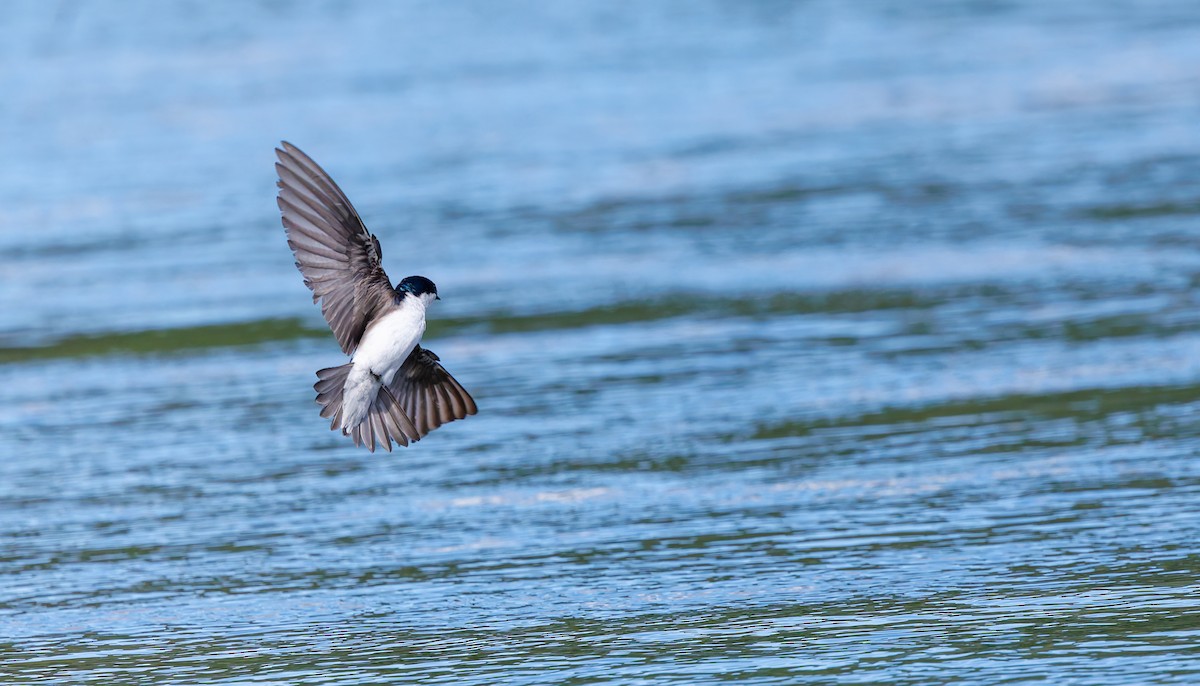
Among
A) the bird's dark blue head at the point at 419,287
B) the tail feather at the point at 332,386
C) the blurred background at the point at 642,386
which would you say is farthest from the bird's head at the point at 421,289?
the blurred background at the point at 642,386

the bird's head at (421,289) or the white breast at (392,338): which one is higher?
the bird's head at (421,289)

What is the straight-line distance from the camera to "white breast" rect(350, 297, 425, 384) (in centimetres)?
596

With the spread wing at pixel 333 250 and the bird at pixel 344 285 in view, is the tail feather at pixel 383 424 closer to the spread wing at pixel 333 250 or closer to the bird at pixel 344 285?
the bird at pixel 344 285

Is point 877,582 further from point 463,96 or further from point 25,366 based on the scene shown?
point 463,96

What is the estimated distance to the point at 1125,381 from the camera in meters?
8.28

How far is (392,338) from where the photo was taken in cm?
598

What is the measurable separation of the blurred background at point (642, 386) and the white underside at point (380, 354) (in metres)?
0.53

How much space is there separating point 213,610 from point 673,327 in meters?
4.16

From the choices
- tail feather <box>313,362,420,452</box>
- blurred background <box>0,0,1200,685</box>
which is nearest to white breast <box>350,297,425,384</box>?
tail feather <box>313,362,420,452</box>

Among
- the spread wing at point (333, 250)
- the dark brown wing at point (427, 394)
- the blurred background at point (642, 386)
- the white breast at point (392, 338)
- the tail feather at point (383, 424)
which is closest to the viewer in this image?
the blurred background at point (642, 386)

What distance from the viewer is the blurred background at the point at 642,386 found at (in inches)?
225

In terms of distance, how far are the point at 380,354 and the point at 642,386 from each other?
9.29ft

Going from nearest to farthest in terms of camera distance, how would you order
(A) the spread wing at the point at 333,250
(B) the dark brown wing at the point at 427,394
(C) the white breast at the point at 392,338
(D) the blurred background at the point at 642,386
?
(D) the blurred background at the point at 642,386, (C) the white breast at the point at 392,338, (A) the spread wing at the point at 333,250, (B) the dark brown wing at the point at 427,394

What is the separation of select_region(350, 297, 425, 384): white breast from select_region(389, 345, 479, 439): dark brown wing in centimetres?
33
